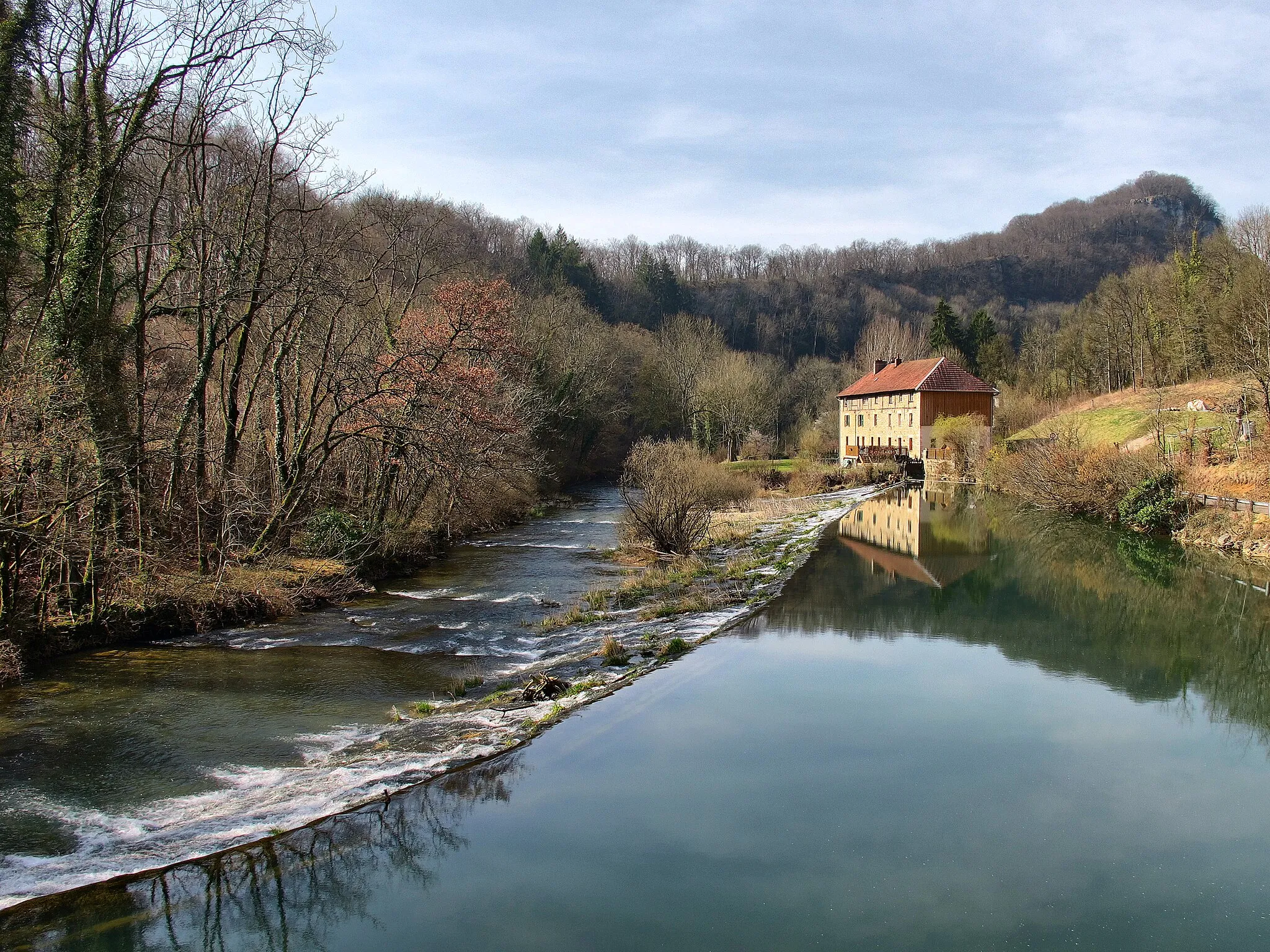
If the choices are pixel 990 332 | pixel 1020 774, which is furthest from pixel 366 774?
pixel 990 332

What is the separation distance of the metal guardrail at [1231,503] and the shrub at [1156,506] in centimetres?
40

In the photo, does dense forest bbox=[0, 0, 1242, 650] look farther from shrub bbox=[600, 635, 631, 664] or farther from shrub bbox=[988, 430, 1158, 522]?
shrub bbox=[988, 430, 1158, 522]

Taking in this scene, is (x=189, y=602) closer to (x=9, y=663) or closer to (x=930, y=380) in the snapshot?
(x=9, y=663)

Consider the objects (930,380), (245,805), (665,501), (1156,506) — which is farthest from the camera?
(930,380)

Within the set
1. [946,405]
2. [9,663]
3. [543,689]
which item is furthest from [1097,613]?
[946,405]

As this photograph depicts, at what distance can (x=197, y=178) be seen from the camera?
691 inches

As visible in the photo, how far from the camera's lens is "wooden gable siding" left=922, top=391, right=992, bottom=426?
51031 millimetres

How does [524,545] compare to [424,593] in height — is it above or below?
above

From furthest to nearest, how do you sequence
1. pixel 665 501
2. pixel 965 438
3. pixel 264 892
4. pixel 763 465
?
pixel 763 465, pixel 965 438, pixel 665 501, pixel 264 892

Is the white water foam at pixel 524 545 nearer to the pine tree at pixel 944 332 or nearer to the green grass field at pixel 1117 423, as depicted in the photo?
the green grass field at pixel 1117 423

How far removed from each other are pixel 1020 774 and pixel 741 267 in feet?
365

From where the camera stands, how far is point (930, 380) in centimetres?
5094

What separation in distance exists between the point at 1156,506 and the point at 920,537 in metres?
6.65

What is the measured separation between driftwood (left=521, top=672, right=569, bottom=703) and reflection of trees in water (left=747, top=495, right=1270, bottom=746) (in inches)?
196
